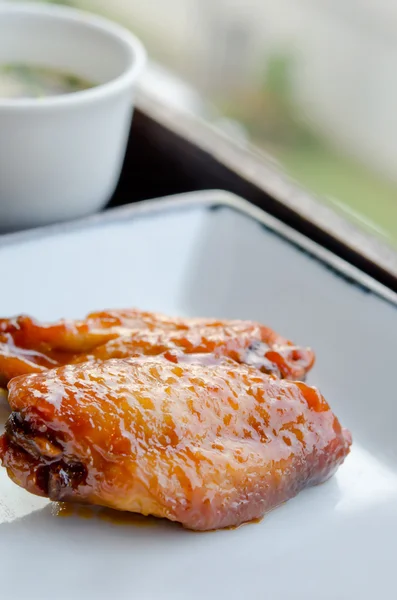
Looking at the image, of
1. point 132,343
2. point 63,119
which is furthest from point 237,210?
point 132,343

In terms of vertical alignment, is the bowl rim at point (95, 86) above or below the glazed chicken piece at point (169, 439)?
above

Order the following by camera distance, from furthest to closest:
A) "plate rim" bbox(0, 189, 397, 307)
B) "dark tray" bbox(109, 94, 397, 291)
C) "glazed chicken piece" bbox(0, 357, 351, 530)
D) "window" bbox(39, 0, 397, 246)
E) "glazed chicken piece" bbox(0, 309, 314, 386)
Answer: "window" bbox(39, 0, 397, 246)
"dark tray" bbox(109, 94, 397, 291)
"plate rim" bbox(0, 189, 397, 307)
"glazed chicken piece" bbox(0, 309, 314, 386)
"glazed chicken piece" bbox(0, 357, 351, 530)

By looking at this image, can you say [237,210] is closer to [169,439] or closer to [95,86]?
[95,86]

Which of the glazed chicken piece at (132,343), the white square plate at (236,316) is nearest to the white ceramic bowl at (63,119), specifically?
the white square plate at (236,316)

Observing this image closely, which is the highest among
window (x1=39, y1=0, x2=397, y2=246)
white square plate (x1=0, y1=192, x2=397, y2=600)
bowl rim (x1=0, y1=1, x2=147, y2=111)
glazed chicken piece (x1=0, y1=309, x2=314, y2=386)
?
bowl rim (x1=0, y1=1, x2=147, y2=111)

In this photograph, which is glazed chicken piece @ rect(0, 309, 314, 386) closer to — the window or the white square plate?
the white square plate

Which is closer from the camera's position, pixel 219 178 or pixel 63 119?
pixel 63 119

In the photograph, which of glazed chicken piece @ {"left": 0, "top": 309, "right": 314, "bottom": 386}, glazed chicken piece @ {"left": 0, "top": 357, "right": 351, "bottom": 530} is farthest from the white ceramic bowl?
glazed chicken piece @ {"left": 0, "top": 357, "right": 351, "bottom": 530}

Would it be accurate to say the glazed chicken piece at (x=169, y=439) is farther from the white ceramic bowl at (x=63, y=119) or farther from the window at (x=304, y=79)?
the window at (x=304, y=79)
